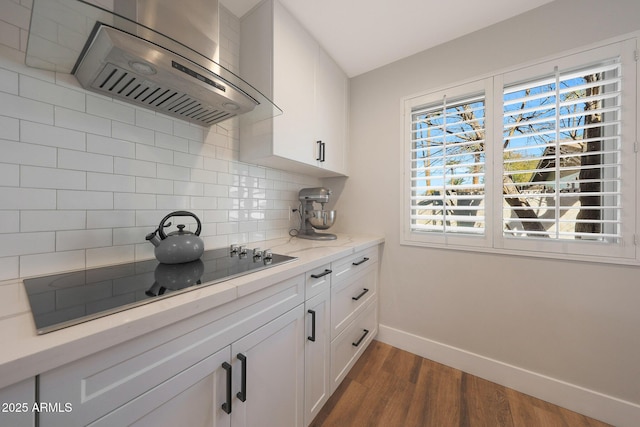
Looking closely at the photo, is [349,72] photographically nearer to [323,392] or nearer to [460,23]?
[460,23]

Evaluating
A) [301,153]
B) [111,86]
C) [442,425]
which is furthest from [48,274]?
[442,425]

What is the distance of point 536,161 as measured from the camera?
4.56ft

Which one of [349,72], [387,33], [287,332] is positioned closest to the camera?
[287,332]

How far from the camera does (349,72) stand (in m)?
2.08

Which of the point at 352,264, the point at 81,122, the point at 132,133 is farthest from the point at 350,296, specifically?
the point at 81,122

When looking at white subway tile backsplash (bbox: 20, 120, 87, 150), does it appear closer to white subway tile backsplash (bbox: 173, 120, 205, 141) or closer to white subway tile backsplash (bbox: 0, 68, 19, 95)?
white subway tile backsplash (bbox: 0, 68, 19, 95)

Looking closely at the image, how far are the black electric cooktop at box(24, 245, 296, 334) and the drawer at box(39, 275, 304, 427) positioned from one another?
0.29ft

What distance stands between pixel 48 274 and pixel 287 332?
2.95 ft

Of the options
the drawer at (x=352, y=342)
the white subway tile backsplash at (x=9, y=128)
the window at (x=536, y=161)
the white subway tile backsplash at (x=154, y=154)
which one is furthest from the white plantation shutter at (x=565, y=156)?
the white subway tile backsplash at (x=9, y=128)

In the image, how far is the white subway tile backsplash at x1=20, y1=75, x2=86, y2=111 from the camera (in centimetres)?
78

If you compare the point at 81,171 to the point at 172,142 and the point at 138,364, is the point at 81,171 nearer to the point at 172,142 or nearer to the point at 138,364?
the point at 172,142

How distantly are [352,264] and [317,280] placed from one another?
1.42ft

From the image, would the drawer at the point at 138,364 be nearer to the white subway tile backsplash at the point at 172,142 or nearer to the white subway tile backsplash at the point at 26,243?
the white subway tile backsplash at the point at 26,243

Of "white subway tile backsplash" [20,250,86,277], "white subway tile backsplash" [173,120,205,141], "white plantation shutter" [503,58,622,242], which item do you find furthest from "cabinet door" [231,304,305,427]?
"white plantation shutter" [503,58,622,242]
